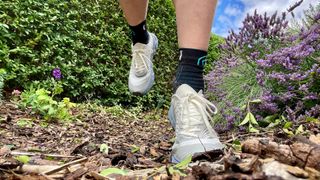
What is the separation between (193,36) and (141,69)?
98 cm

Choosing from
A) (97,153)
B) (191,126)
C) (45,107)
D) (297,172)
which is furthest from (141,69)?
(297,172)

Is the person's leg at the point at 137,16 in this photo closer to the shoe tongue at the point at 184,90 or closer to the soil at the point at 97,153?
the soil at the point at 97,153

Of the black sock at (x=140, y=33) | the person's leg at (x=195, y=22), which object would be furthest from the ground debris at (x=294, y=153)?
the black sock at (x=140, y=33)

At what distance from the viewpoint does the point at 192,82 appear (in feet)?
6.86

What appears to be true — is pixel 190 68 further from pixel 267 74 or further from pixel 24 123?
pixel 24 123

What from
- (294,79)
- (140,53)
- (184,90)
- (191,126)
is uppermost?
(140,53)

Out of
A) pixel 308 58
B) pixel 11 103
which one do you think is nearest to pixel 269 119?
pixel 308 58

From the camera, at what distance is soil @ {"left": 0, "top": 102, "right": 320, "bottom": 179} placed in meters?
1.27

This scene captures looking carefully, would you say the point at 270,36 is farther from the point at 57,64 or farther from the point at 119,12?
the point at 119,12

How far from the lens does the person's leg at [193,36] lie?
2068mm

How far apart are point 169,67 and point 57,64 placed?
91.5 inches

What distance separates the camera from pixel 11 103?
486 cm

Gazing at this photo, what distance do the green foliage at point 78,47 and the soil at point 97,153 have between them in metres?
0.84

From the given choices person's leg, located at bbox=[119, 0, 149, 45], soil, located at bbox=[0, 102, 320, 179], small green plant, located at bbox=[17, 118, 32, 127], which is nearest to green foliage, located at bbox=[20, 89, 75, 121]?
soil, located at bbox=[0, 102, 320, 179]
